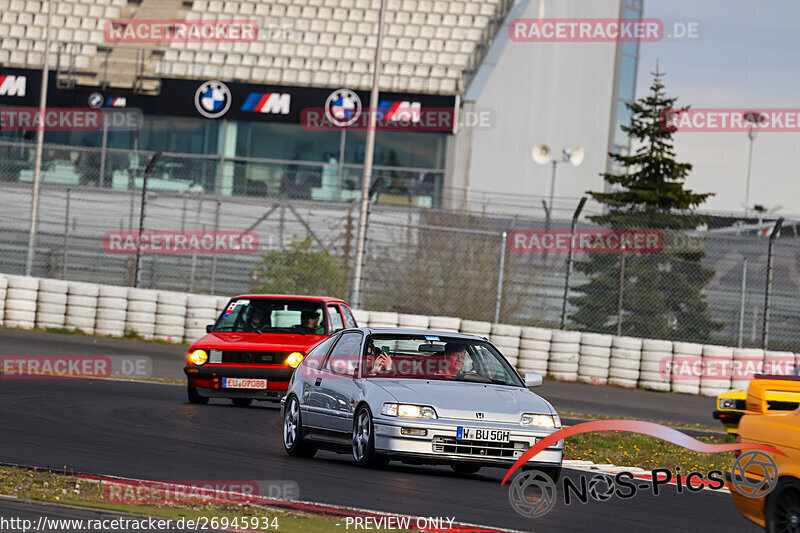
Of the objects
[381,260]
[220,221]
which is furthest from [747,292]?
[220,221]

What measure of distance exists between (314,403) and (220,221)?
55.1 ft

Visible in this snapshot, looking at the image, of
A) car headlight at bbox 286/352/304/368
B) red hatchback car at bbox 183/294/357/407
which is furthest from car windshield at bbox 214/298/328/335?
car headlight at bbox 286/352/304/368

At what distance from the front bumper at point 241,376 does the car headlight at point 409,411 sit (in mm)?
5498

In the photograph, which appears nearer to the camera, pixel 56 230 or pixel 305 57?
pixel 56 230

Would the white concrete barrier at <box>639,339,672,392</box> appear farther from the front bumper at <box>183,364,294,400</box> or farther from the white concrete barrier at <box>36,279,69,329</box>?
the white concrete barrier at <box>36,279,69,329</box>

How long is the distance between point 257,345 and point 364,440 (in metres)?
5.33

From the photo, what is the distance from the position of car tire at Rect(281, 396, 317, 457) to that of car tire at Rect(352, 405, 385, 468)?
2.75ft

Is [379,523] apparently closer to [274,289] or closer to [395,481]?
[395,481]

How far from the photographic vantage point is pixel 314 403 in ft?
36.2

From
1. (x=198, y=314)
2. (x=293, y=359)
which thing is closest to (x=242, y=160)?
(x=198, y=314)

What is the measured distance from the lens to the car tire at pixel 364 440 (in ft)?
32.8

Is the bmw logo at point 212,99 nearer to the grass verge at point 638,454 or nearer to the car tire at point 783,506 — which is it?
the grass verge at point 638,454

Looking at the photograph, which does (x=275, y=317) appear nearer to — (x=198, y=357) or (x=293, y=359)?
(x=293, y=359)

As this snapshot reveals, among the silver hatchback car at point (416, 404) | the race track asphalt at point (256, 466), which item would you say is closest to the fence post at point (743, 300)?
the race track asphalt at point (256, 466)
